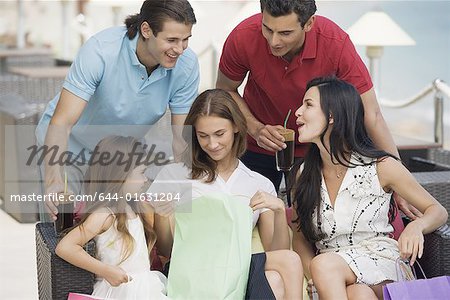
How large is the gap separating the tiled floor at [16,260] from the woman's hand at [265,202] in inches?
64.5

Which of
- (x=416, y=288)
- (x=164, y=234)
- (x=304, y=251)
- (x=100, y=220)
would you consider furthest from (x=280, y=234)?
(x=100, y=220)

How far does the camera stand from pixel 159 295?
316 centimetres

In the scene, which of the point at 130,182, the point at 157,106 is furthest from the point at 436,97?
the point at 130,182

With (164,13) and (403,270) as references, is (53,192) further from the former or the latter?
(403,270)

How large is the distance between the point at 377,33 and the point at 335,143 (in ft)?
11.1

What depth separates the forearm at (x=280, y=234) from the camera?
10.9 feet

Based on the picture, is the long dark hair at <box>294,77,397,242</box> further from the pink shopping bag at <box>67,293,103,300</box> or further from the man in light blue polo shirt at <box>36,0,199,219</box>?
the pink shopping bag at <box>67,293,103,300</box>

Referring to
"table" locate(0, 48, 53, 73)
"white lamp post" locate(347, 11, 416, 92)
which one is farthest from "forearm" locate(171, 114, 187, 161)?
"table" locate(0, 48, 53, 73)

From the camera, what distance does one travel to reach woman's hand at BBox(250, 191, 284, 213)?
322 centimetres

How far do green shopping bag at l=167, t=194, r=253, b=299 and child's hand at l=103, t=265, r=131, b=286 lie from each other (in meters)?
0.16

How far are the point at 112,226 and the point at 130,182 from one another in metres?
0.16

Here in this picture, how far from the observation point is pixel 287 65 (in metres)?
3.61

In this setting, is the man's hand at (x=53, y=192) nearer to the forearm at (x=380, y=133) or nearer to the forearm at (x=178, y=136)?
the forearm at (x=178, y=136)

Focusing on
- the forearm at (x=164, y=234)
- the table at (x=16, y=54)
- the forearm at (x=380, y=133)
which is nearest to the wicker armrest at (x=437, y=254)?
the forearm at (x=380, y=133)
